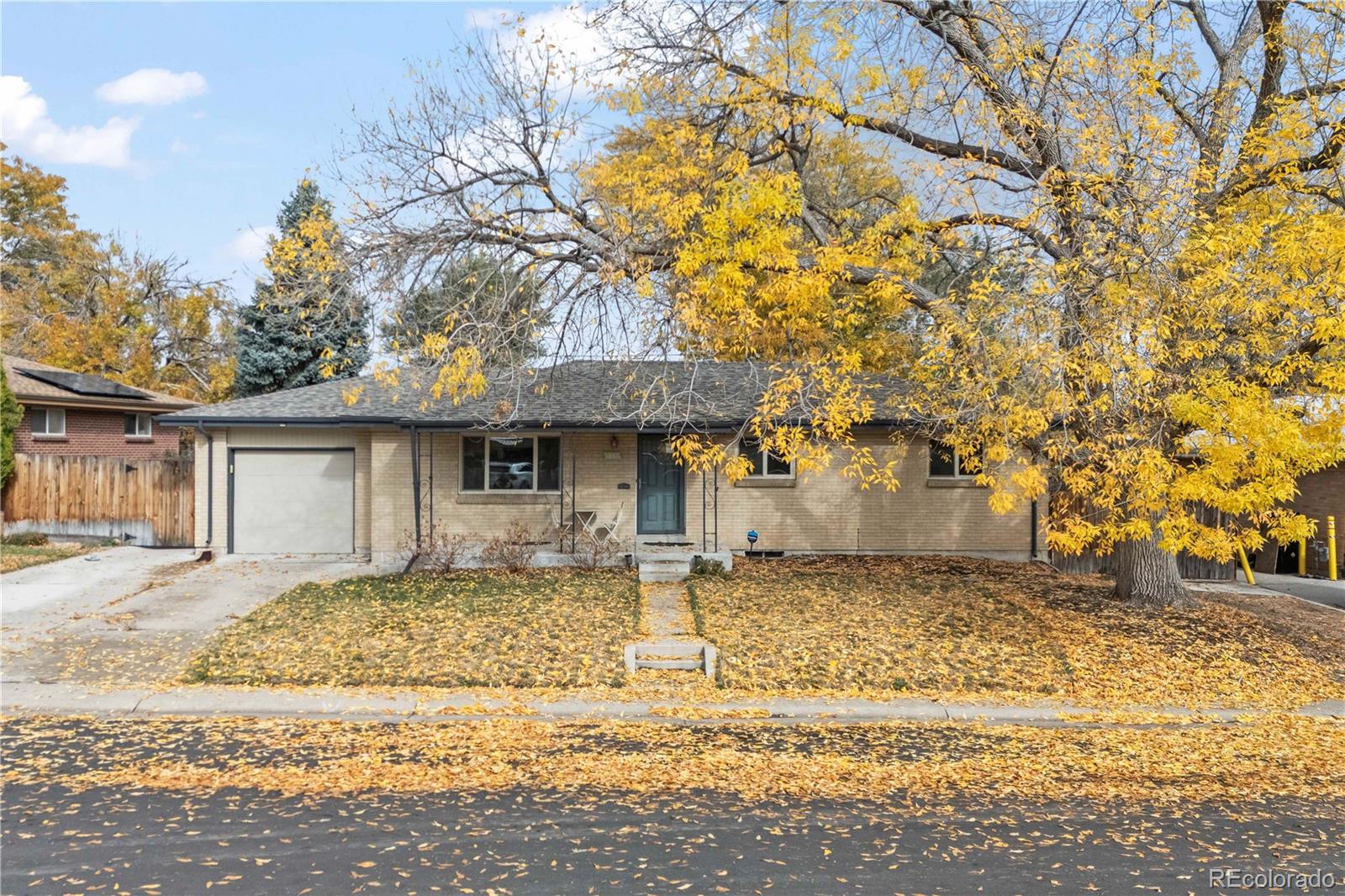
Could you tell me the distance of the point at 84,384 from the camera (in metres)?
23.2

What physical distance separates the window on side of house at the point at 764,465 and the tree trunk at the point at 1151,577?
668 centimetres

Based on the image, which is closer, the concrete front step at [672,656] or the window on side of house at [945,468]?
the concrete front step at [672,656]

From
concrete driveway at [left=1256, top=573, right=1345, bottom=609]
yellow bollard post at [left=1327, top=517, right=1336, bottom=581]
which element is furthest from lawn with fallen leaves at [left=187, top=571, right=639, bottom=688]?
yellow bollard post at [left=1327, top=517, right=1336, bottom=581]

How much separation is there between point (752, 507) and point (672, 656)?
7.20 metres

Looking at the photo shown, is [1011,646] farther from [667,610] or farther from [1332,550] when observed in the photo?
[1332,550]

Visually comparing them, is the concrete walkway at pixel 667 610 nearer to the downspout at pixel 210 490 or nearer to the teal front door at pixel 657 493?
the teal front door at pixel 657 493

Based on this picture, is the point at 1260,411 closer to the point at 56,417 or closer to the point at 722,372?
the point at 722,372

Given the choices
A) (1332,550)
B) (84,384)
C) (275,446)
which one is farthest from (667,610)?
(84,384)

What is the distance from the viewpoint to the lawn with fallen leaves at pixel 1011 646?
10109 mm

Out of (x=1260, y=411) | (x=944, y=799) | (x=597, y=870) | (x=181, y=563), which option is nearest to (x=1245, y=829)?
(x=944, y=799)

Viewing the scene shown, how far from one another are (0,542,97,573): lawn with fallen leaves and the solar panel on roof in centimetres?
543

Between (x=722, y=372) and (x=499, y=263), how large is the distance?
8.64 meters

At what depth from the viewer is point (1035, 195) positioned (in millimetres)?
11922

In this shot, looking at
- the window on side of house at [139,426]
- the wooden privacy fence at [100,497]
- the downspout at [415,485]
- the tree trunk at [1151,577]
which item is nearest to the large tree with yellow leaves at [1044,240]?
the tree trunk at [1151,577]
